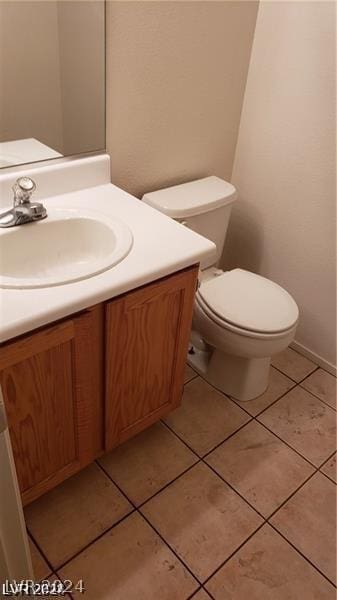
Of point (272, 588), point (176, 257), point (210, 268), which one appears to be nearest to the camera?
point (176, 257)

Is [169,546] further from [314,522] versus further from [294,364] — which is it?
[294,364]

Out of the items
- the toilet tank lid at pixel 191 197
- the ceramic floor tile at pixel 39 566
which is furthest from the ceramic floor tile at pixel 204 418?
the toilet tank lid at pixel 191 197

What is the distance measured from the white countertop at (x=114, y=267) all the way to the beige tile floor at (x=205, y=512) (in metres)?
0.77

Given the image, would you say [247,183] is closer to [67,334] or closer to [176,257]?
[176,257]

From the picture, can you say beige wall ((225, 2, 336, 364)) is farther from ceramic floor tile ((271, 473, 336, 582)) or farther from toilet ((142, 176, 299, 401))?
ceramic floor tile ((271, 473, 336, 582))

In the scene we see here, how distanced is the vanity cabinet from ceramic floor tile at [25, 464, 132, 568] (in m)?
0.17

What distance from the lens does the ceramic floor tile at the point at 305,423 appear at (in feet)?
5.49

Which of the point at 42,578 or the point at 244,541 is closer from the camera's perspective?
the point at 42,578

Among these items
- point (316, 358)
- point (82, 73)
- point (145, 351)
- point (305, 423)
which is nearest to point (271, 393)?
point (305, 423)

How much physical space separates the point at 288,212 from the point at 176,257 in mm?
927

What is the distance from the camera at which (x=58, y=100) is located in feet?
4.61

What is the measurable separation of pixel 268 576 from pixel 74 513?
600mm

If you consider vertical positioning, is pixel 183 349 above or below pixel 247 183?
below

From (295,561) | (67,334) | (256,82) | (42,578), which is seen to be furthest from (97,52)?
(295,561)
